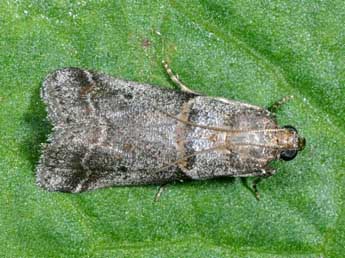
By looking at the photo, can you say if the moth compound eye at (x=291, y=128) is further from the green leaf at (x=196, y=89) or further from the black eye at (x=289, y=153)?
the green leaf at (x=196, y=89)

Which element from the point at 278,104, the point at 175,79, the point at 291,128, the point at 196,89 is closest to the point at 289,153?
the point at 291,128

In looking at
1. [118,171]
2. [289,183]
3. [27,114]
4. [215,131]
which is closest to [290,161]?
[289,183]

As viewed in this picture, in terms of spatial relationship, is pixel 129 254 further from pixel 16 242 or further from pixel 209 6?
pixel 209 6

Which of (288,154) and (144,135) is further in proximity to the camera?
(288,154)

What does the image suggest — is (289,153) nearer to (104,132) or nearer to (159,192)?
(159,192)

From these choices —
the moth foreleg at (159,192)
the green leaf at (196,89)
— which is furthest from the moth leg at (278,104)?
the moth foreleg at (159,192)

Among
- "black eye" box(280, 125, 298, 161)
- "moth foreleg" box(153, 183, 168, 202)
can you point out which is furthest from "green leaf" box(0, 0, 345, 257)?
"black eye" box(280, 125, 298, 161)

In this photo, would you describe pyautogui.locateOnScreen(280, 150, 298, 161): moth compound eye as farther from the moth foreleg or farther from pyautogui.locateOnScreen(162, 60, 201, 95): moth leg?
the moth foreleg
